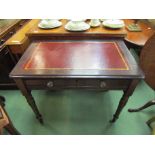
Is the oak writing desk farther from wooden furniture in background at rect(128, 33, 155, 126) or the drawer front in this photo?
wooden furniture in background at rect(128, 33, 155, 126)

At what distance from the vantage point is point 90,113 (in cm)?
153

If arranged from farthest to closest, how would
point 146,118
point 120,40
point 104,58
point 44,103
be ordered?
point 44,103
point 146,118
point 120,40
point 104,58

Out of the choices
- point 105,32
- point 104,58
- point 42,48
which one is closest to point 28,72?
point 42,48

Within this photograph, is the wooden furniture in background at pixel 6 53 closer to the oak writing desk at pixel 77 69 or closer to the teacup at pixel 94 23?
the oak writing desk at pixel 77 69

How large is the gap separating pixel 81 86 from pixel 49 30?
73 centimetres

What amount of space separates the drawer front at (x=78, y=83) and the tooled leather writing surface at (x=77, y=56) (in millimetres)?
94

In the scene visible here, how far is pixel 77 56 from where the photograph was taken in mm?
1093

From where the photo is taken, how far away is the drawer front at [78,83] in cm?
97

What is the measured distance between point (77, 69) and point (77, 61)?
10 cm

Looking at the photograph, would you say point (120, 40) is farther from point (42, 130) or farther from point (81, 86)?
point (42, 130)

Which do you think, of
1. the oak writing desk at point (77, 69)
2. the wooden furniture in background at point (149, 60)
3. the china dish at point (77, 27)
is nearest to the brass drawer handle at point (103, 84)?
the oak writing desk at point (77, 69)

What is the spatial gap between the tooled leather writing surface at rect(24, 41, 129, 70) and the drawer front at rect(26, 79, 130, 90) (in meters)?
0.09

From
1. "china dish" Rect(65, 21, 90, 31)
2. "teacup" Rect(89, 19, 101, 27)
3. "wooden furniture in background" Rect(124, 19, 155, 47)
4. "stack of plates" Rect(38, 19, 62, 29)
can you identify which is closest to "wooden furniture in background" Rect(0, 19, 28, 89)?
"stack of plates" Rect(38, 19, 62, 29)

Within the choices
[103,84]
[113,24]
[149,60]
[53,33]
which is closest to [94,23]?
[113,24]
